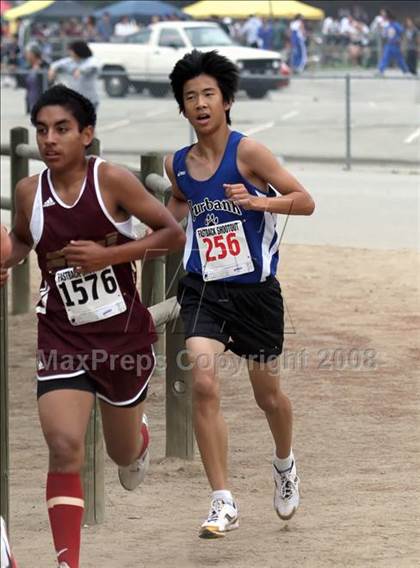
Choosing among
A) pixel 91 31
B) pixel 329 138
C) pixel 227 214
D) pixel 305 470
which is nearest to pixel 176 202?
pixel 227 214

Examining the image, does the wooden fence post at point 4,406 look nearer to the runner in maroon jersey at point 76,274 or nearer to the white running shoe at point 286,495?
the runner in maroon jersey at point 76,274

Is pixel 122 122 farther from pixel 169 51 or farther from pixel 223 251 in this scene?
pixel 223 251

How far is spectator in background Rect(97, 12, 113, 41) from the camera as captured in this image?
4403 centimetres

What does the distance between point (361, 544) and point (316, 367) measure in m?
3.39

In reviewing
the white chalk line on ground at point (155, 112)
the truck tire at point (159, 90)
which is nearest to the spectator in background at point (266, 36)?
the truck tire at point (159, 90)

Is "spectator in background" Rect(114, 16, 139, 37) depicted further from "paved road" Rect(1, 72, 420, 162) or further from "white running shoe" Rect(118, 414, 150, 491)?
"white running shoe" Rect(118, 414, 150, 491)

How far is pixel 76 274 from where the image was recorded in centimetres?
466

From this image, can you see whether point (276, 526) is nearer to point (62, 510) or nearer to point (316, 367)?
point (62, 510)

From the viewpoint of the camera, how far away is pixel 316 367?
8797mm

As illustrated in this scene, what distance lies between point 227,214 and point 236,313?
40 cm

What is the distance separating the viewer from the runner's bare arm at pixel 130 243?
15.0ft

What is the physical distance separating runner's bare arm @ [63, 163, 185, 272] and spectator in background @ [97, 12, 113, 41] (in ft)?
130

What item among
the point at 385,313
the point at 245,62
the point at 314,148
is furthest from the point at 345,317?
the point at 245,62

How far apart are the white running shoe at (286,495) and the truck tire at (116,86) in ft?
72.2
